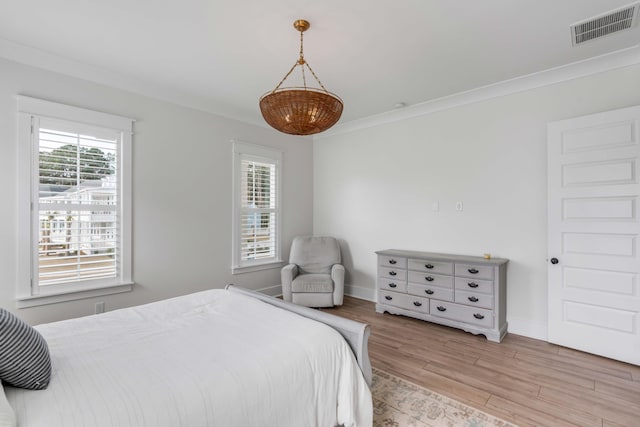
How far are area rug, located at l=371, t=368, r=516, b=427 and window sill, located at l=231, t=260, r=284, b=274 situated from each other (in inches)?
95.8

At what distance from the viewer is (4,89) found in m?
2.52

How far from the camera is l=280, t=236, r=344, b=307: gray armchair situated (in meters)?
4.01

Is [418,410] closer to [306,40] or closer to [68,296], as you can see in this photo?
[306,40]

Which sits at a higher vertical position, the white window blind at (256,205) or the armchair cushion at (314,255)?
the white window blind at (256,205)

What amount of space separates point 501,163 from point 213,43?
3.17m

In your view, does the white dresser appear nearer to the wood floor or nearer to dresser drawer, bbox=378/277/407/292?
dresser drawer, bbox=378/277/407/292

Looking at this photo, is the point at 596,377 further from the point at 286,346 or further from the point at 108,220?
the point at 108,220

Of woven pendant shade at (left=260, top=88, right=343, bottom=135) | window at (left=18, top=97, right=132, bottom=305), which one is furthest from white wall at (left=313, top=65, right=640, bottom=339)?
window at (left=18, top=97, right=132, bottom=305)

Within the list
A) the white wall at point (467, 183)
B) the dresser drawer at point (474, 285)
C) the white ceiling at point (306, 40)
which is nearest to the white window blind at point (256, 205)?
the white wall at point (467, 183)

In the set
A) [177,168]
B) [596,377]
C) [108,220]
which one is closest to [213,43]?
[177,168]

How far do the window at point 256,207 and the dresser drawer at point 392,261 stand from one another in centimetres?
161

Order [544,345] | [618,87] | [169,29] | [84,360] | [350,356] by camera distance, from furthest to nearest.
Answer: [544,345] → [618,87] → [169,29] → [350,356] → [84,360]

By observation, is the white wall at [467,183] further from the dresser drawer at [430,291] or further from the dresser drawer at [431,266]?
the dresser drawer at [430,291]

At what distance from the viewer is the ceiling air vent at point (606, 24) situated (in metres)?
2.14
